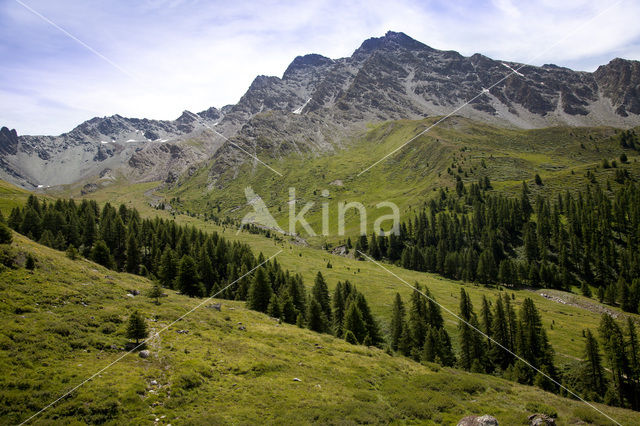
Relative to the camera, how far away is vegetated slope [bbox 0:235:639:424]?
69.4 ft

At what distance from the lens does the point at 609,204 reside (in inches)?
5010

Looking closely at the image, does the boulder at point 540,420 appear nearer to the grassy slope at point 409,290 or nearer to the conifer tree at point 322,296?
the grassy slope at point 409,290

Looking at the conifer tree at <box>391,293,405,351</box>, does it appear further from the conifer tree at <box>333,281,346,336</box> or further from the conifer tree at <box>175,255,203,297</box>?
the conifer tree at <box>175,255,203,297</box>

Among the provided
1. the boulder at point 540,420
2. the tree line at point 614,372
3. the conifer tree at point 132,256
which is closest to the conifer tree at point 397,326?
the tree line at point 614,372

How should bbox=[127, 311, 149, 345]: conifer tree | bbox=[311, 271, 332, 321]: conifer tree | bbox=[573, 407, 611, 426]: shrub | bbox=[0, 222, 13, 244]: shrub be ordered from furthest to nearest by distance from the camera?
1. bbox=[311, 271, 332, 321]: conifer tree
2. bbox=[0, 222, 13, 244]: shrub
3. bbox=[573, 407, 611, 426]: shrub
4. bbox=[127, 311, 149, 345]: conifer tree

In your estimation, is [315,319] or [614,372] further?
[315,319]

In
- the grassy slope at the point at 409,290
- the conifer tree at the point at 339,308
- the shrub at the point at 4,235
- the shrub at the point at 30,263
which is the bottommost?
the grassy slope at the point at 409,290

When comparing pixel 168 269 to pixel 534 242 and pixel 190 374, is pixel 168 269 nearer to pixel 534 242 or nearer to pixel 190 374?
pixel 190 374

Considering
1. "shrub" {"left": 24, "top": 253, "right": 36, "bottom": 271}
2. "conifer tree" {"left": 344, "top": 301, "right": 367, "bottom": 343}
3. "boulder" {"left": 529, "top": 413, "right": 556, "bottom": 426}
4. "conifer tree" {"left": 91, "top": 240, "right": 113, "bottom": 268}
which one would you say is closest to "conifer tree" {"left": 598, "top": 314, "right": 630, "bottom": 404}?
"boulder" {"left": 529, "top": 413, "right": 556, "bottom": 426}

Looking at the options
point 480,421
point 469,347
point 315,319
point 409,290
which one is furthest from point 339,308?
point 480,421

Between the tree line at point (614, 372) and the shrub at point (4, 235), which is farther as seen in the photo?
the tree line at point (614, 372)

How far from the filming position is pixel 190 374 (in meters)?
27.3

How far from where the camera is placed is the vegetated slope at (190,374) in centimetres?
2116

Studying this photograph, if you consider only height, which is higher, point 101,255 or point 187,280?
point 101,255
